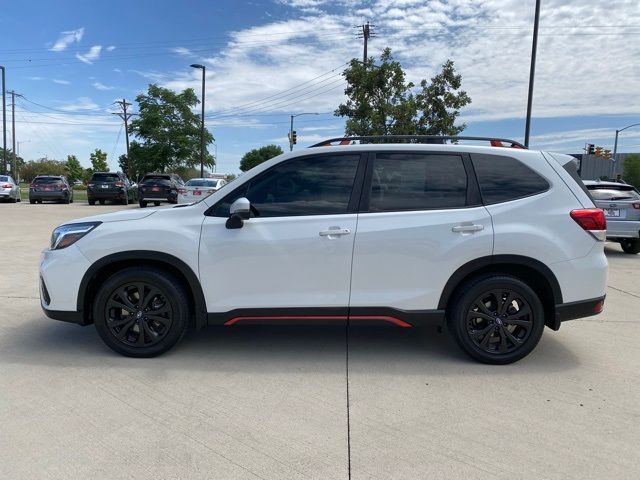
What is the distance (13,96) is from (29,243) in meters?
56.8

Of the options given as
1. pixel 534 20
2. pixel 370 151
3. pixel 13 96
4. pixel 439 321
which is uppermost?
pixel 13 96

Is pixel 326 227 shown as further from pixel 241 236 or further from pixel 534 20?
pixel 534 20

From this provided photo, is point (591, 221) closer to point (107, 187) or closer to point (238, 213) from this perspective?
point (238, 213)

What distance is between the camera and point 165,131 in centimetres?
4328

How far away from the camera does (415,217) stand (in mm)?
3896

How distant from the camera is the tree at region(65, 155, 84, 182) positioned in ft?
363

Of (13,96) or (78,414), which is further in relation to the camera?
(13,96)

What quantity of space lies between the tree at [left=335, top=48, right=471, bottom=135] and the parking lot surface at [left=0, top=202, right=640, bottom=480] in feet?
54.1

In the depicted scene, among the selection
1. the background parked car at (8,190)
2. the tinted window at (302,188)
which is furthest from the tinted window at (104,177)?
the tinted window at (302,188)

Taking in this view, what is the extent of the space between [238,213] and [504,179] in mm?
2242

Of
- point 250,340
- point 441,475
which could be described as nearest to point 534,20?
point 250,340

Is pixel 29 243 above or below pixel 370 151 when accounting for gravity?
below

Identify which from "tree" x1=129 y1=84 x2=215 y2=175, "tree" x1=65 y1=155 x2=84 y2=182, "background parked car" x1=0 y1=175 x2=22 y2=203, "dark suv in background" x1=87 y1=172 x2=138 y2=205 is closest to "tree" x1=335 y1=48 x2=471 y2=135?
"dark suv in background" x1=87 y1=172 x2=138 y2=205

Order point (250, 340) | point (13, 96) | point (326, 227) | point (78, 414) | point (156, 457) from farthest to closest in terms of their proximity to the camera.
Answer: point (13, 96), point (250, 340), point (326, 227), point (78, 414), point (156, 457)
